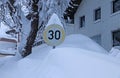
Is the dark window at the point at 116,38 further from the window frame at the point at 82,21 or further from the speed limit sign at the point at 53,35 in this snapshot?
the speed limit sign at the point at 53,35

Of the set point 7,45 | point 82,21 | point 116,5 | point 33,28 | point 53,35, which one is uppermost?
point 116,5

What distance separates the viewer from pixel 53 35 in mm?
8398

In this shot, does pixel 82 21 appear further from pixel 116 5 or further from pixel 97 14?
pixel 116 5

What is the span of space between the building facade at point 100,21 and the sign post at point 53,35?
10.2m

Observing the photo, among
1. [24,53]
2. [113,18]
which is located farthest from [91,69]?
[113,18]

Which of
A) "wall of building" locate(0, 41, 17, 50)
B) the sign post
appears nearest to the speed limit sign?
the sign post

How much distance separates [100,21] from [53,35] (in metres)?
12.5

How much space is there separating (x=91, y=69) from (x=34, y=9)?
7.59 metres

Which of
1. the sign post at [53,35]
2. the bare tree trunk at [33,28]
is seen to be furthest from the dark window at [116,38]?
the sign post at [53,35]

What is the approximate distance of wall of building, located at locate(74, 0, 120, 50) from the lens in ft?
62.0

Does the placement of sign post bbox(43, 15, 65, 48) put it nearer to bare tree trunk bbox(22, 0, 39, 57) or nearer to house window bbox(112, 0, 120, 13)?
bare tree trunk bbox(22, 0, 39, 57)

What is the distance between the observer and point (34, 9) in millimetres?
13672

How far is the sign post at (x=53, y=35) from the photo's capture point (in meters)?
8.37

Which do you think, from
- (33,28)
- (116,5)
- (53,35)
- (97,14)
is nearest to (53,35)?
(53,35)
